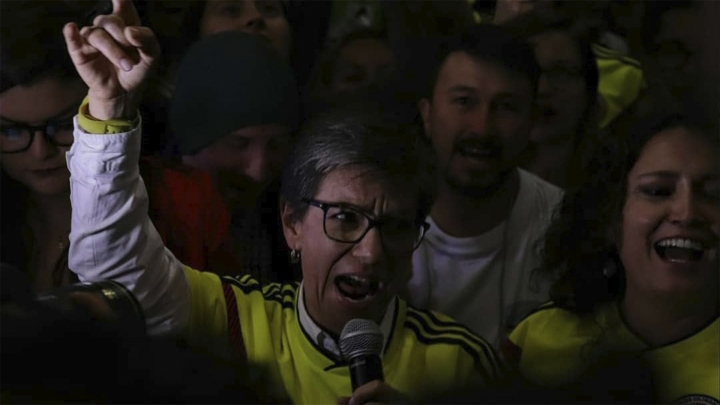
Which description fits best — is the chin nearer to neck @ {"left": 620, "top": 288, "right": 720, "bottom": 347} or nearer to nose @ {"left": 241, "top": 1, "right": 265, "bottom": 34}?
nose @ {"left": 241, "top": 1, "right": 265, "bottom": 34}

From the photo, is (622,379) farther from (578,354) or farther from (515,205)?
(515,205)

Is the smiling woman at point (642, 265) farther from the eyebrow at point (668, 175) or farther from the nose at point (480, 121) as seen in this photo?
the nose at point (480, 121)

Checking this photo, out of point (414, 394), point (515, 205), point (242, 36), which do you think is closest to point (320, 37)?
point (242, 36)

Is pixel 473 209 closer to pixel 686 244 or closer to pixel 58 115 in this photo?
pixel 686 244

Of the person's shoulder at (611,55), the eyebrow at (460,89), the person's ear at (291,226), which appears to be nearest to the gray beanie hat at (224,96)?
the person's ear at (291,226)

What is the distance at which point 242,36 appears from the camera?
1614mm

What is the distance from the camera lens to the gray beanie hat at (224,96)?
1.56 m

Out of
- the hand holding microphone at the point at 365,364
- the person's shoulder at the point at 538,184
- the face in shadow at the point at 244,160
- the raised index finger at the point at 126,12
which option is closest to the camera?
the hand holding microphone at the point at 365,364

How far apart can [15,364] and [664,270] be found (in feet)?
2.94

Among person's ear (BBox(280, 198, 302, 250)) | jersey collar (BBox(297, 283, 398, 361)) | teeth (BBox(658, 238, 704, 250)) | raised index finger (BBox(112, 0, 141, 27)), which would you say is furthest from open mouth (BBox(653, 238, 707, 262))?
raised index finger (BBox(112, 0, 141, 27))

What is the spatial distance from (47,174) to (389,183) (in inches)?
16.4

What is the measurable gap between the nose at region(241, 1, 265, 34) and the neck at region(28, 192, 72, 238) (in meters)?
0.33

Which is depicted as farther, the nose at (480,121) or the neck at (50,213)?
the nose at (480,121)

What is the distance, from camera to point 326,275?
1.52 meters
